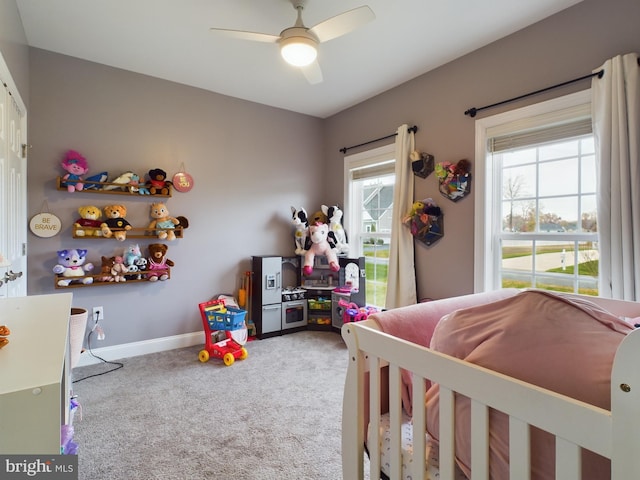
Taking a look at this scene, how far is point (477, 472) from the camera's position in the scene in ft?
2.48

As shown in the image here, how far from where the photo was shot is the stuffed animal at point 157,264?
2.86m

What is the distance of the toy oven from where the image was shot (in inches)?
136

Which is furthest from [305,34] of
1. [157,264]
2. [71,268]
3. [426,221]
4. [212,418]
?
[71,268]

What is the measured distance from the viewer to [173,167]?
3.06 m

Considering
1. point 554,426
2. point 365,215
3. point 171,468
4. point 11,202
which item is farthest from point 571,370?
point 365,215

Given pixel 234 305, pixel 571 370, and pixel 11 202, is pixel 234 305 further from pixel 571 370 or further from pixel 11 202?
pixel 571 370

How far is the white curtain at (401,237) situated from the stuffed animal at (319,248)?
73 centimetres

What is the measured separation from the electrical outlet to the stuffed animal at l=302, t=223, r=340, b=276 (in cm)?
190

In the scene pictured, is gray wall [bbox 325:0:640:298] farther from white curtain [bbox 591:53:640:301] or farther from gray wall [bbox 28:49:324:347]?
gray wall [bbox 28:49:324:347]

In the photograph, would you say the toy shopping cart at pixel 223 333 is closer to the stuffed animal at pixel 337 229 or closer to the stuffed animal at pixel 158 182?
the stuffed animal at pixel 158 182

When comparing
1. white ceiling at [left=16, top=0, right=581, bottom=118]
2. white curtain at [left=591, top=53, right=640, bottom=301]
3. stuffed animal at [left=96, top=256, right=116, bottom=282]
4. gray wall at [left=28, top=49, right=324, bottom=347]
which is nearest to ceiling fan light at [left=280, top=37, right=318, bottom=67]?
white ceiling at [left=16, top=0, right=581, bottom=118]

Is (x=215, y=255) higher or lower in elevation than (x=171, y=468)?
higher

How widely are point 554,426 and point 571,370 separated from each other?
5.5 inches

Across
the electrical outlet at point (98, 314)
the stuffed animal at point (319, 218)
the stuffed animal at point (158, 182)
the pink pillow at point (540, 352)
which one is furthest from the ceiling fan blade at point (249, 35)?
the electrical outlet at point (98, 314)
